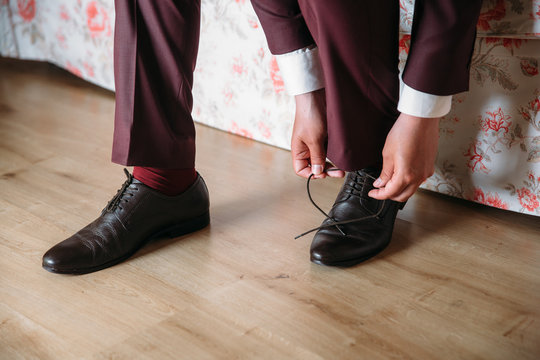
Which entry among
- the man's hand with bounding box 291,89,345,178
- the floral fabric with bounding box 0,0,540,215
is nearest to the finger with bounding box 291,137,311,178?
the man's hand with bounding box 291,89,345,178

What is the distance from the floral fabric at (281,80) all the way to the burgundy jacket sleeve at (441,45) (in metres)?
0.28

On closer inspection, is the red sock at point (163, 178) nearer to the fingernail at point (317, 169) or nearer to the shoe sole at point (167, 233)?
the shoe sole at point (167, 233)

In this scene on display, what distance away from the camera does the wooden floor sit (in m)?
0.73

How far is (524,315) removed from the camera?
31.8 inches

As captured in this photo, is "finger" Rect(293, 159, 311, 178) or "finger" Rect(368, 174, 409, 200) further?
"finger" Rect(293, 159, 311, 178)

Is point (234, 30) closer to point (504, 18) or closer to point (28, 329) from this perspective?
point (504, 18)

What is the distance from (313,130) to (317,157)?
48mm

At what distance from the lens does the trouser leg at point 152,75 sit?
0.90 m

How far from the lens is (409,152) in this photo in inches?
31.5

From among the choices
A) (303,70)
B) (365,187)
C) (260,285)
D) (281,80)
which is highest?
(303,70)

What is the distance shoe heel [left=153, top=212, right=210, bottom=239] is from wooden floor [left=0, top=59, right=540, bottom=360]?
0.04 feet

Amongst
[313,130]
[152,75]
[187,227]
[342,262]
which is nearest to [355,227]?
[342,262]

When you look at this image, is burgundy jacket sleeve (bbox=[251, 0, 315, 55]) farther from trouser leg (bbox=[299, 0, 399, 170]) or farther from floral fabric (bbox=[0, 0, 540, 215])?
floral fabric (bbox=[0, 0, 540, 215])

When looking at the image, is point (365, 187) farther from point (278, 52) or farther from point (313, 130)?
point (278, 52)
